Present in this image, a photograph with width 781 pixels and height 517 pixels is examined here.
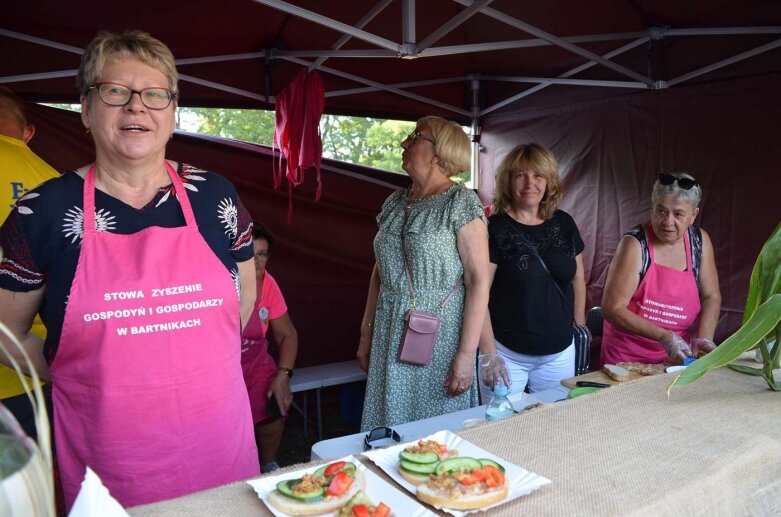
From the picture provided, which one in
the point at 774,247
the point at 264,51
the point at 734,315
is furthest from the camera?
the point at 264,51

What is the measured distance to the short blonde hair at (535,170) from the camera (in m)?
2.76

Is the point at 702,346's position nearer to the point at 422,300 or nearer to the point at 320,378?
the point at 422,300

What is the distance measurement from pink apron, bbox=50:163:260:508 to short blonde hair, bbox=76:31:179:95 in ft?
0.73

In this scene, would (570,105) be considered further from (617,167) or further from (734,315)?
Result: (734,315)

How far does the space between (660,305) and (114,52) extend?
2261 millimetres

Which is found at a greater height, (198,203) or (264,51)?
(264,51)

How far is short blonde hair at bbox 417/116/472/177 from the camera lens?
247 cm

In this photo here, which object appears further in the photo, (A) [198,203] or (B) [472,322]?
(B) [472,322]

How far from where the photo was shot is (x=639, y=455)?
1.06 m

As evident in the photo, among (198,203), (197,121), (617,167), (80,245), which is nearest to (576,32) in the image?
(617,167)

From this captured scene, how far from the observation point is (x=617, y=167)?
4.60m

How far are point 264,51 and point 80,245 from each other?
3.13m

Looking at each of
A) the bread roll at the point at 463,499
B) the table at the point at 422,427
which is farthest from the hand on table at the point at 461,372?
the bread roll at the point at 463,499

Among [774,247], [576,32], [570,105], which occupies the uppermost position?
[576,32]
